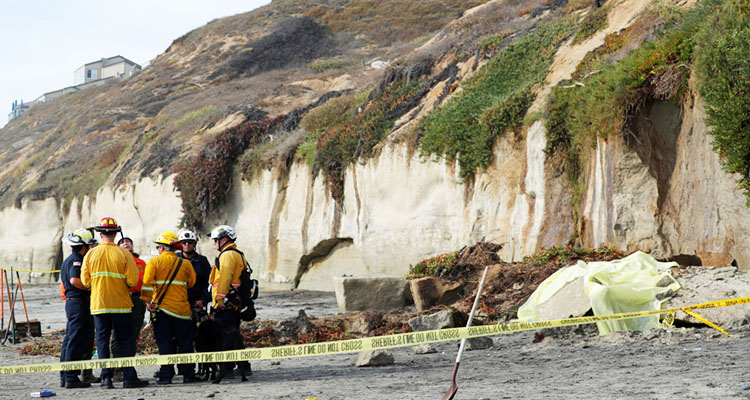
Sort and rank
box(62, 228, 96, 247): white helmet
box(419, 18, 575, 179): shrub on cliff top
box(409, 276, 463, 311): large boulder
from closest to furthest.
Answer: box(62, 228, 96, 247): white helmet → box(409, 276, 463, 311): large boulder → box(419, 18, 575, 179): shrub on cliff top

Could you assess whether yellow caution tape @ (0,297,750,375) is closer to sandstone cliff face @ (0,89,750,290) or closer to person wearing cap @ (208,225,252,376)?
person wearing cap @ (208,225,252,376)

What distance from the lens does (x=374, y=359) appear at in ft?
29.7

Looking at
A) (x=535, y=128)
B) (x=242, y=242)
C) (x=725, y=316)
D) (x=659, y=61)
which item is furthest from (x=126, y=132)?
(x=725, y=316)

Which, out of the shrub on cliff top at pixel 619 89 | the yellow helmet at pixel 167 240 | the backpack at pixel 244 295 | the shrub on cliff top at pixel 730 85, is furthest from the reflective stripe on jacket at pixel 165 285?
the shrub on cliff top at pixel 619 89

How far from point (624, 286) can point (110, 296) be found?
20.3ft

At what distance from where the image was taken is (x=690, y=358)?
24.3 ft

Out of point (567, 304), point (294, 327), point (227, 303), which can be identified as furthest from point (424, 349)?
point (294, 327)

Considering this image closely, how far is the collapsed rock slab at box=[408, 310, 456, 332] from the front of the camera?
35.7 feet

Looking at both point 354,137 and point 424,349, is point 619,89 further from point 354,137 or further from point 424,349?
point 354,137

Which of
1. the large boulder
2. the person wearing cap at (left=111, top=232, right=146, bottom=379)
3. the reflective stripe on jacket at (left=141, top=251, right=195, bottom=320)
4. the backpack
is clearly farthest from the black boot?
the large boulder

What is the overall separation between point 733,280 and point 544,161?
5982mm

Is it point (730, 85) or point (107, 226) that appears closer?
point (107, 226)

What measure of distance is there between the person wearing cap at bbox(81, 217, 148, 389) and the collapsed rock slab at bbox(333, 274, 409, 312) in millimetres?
7051

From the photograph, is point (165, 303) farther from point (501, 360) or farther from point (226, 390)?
point (501, 360)
